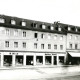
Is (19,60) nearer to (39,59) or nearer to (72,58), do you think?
(39,59)

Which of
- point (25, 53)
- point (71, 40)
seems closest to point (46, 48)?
point (25, 53)

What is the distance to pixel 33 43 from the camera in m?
36.1

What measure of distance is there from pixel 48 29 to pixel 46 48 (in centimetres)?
561

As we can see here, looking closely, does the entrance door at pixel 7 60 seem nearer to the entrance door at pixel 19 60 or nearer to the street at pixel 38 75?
the entrance door at pixel 19 60

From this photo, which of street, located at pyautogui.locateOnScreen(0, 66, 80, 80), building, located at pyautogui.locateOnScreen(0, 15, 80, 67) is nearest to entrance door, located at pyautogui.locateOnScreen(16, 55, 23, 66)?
building, located at pyautogui.locateOnScreen(0, 15, 80, 67)

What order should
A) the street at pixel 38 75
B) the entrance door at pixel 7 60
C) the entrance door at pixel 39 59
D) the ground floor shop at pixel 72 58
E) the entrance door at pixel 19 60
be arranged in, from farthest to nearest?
the ground floor shop at pixel 72 58 < the entrance door at pixel 39 59 < the entrance door at pixel 19 60 < the entrance door at pixel 7 60 < the street at pixel 38 75

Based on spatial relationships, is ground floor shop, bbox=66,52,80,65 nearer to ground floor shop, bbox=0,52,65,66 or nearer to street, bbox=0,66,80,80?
ground floor shop, bbox=0,52,65,66

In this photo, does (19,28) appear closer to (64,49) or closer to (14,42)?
(14,42)

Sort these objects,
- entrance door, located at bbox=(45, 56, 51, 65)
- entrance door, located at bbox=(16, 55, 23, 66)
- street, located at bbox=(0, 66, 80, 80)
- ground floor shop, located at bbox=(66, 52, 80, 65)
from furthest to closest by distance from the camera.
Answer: ground floor shop, located at bbox=(66, 52, 80, 65) < entrance door, located at bbox=(45, 56, 51, 65) < entrance door, located at bbox=(16, 55, 23, 66) < street, located at bbox=(0, 66, 80, 80)

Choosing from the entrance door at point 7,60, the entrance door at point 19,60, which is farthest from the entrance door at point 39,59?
the entrance door at point 7,60

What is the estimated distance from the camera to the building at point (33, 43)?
1300 inches

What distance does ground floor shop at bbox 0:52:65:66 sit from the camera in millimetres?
33250

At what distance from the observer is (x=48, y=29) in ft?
129

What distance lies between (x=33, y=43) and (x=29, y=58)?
4.17 metres
